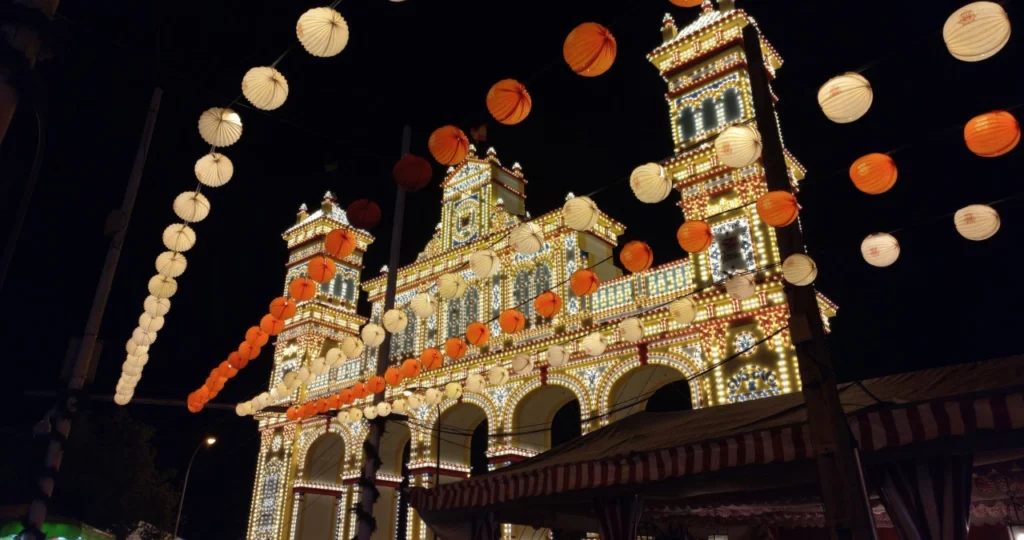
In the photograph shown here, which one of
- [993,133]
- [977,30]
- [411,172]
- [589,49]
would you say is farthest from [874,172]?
[411,172]

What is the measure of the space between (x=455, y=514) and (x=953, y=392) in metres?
5.49

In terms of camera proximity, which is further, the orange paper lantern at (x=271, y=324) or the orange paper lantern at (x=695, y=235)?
the orange paper lantern at (x=271, y=324)

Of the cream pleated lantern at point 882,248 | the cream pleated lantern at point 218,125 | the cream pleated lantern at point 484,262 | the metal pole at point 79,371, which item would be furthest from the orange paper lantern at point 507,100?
the cream pleated lantern at point 882,248

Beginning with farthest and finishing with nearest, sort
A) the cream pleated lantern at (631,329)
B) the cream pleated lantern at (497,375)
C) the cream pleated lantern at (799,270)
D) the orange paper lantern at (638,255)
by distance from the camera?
the cream pleated lantern at (497,375) → the cream pleated lantern at (631,329) → the orange paper lantern at (638,255) → the cream pleated lantern at (799,270)

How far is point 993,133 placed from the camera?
6281 millimetres

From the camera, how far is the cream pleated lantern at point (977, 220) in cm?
763

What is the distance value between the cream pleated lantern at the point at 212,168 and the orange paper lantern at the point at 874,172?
25.8 ft

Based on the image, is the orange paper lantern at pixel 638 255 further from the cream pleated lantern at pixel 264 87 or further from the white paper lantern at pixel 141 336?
the white paper lantern at pixel 141 336

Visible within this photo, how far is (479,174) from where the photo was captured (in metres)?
21.5

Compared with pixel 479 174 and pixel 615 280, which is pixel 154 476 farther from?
pixel 615 280

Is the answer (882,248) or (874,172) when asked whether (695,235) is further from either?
(874,172)

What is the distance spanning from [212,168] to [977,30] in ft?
27.9

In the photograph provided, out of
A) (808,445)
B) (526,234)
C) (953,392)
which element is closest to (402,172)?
(526,234)

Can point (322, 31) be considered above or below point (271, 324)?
above
